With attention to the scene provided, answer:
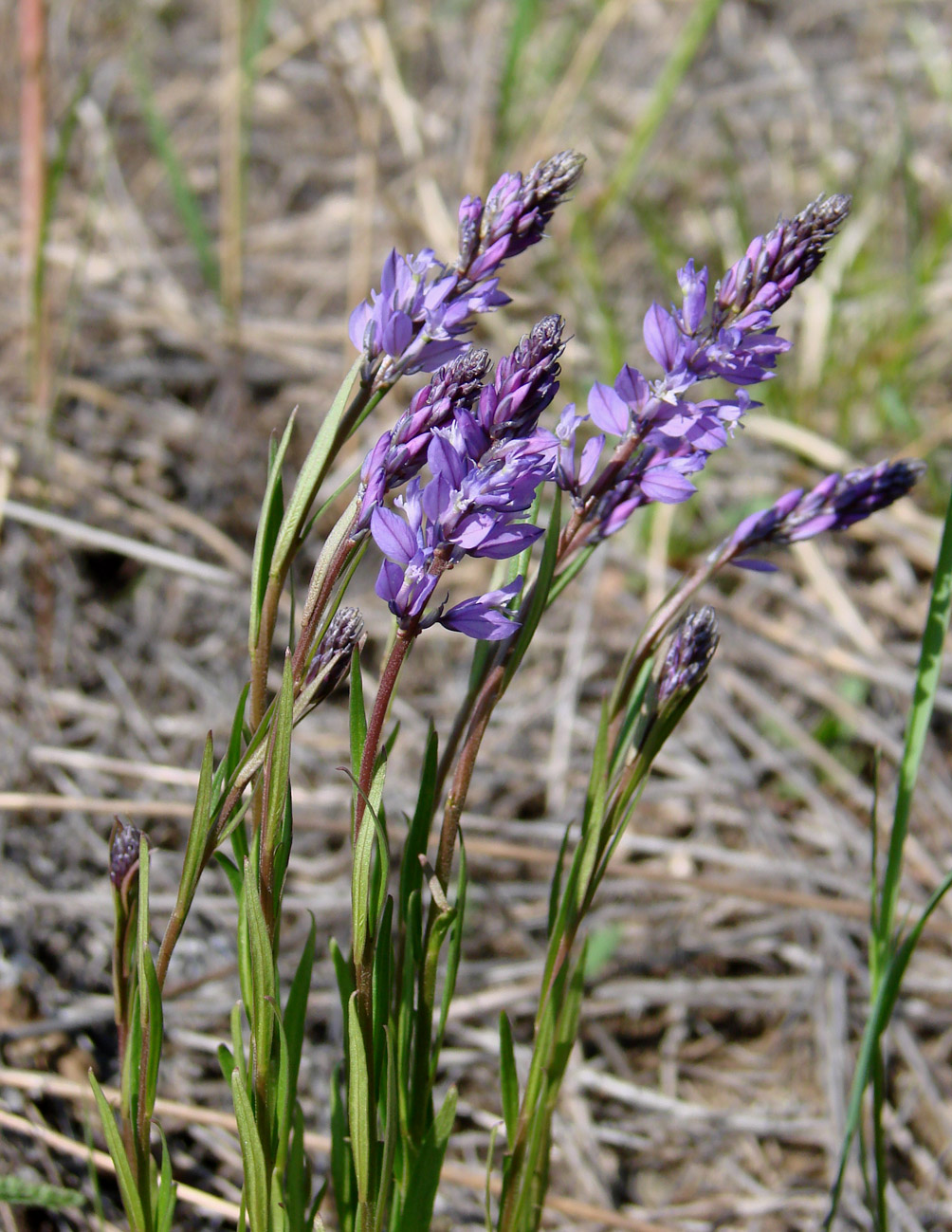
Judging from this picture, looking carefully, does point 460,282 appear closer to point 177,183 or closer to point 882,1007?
point 882,1007

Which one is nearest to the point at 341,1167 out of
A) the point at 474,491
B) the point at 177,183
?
the point at 474,491

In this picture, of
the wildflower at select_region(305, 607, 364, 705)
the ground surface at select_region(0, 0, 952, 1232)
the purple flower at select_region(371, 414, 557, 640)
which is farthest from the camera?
the ground surface at select_region(0, 0, 952, 1232)

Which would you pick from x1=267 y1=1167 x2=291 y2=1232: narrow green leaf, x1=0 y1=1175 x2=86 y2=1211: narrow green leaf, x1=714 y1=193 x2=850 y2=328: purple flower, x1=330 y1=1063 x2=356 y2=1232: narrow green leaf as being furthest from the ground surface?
x1=714 y1=193 x2=850 y2=328: purple flower

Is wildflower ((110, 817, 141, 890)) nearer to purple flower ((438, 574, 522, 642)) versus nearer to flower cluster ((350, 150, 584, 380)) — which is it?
purple flower ((438, 574, 522, 642))

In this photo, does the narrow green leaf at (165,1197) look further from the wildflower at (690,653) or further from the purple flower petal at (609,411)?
the purple flower petal at (609,411)

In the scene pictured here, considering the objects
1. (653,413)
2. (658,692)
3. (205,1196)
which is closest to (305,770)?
(205,1196)
